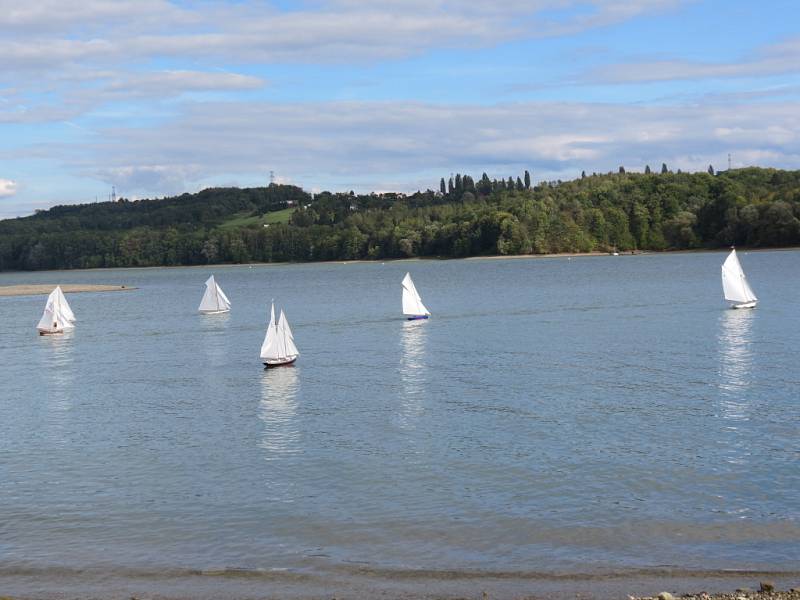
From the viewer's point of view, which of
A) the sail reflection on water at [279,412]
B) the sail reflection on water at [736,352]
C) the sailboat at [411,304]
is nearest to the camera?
the sail reflection on water at [279,412]

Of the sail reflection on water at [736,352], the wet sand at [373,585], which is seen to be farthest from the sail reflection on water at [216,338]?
the wet sand at [373,585]

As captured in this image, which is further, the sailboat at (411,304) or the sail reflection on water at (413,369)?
the sailboat at (411,304)

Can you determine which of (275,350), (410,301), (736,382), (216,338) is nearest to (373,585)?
(736,382)

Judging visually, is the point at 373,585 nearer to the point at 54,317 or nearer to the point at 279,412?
the point at 279,412

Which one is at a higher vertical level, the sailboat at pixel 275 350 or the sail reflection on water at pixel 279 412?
the sailboat at pixel 275 350

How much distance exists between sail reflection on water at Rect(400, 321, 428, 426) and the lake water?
0.21 m

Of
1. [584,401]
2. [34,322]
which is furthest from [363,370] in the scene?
[34,322]

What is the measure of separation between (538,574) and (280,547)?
500cm

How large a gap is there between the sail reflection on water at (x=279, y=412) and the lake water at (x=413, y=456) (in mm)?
142

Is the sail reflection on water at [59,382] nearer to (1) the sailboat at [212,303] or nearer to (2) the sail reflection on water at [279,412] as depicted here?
(2) the sail reflection on water at [279,412]

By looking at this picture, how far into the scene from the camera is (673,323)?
59.8 metres

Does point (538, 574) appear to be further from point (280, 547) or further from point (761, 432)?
point (761, 432)

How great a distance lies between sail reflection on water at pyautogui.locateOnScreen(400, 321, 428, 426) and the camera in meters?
32.7

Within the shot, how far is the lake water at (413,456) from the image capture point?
58.9ft
